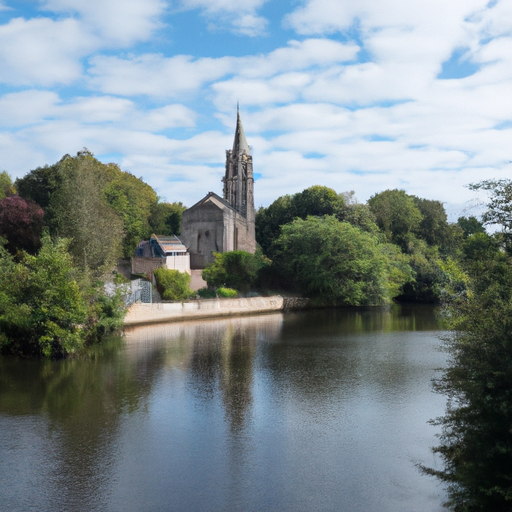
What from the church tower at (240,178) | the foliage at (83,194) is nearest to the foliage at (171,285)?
the foliage at (83,194)

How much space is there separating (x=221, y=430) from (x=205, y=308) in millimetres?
27990

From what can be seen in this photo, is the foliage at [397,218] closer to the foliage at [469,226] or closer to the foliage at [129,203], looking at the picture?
the foliage at [129,203]

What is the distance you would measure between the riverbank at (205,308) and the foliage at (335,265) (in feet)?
8.85

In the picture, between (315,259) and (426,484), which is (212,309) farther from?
(426,484)

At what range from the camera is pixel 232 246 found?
205 feet

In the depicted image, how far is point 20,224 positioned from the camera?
37750 millimetres

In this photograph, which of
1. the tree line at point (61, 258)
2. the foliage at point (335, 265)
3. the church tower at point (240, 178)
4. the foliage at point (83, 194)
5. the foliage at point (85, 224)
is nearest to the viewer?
the tree line at point (61, 258)

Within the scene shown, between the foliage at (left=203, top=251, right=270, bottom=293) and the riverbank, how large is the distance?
10.7 feet

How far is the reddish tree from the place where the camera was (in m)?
37.4

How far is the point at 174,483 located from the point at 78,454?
304 cm

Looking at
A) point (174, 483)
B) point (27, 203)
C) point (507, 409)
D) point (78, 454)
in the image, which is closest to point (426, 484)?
point (507, 409)

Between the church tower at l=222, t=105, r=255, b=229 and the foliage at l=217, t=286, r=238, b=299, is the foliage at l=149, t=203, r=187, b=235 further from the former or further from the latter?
the foliage at l=217, t=286, r=238, b=299

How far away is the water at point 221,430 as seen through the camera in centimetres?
1136

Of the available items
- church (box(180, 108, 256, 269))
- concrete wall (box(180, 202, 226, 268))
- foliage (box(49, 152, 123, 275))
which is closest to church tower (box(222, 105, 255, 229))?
church (box(180, 108, 256, 269))
